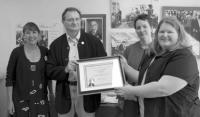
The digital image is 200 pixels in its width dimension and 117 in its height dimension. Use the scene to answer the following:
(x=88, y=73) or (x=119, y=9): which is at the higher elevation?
(x=119, y=9)

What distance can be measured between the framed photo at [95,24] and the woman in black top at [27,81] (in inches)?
27.9

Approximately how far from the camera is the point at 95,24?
313 cm

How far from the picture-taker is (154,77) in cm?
167

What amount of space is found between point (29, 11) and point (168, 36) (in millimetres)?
1948

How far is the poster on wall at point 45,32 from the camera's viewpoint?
10.1 ft

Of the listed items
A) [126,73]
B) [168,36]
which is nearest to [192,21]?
[126,73]

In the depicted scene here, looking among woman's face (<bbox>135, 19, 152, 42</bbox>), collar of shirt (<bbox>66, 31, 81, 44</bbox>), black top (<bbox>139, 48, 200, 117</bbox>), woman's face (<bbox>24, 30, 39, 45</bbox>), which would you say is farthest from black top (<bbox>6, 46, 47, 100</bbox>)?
black top (<bbox>139, 48, 200, 117</bbox>)

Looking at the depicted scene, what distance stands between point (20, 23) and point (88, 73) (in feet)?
4.56

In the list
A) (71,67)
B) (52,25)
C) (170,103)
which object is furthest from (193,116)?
(52,25)

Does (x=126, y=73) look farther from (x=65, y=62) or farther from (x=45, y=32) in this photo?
(x=45, y=32)

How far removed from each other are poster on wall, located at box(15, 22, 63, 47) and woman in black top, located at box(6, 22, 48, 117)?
49 centimetres

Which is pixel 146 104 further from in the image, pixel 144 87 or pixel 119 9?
pixel 119 9

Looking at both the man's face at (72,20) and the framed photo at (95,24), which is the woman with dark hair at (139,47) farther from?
the framed photo at (95,24)

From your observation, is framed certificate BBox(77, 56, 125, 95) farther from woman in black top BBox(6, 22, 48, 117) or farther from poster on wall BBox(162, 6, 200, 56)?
poster on wall BBox(162, 6, 200, 56)
